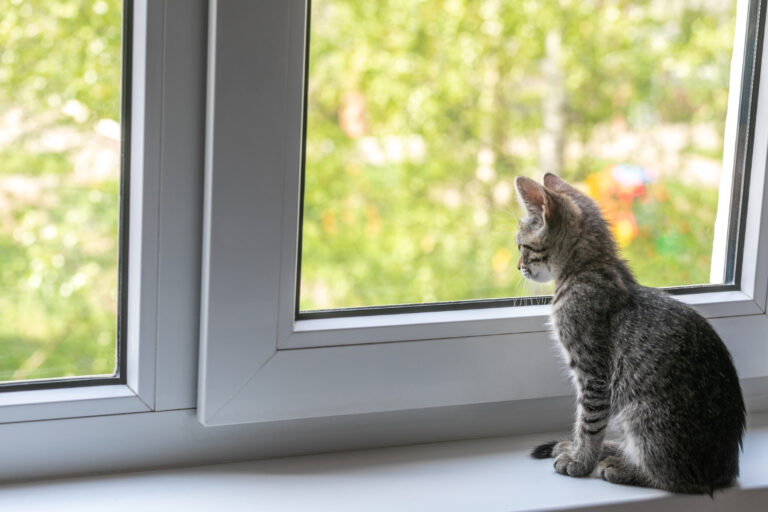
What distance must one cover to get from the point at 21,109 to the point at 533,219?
605 millimetres

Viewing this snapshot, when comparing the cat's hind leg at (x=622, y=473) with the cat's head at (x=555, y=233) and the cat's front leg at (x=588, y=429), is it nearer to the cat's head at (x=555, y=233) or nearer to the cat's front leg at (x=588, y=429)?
the cat's front leg at (x=588, y=429)

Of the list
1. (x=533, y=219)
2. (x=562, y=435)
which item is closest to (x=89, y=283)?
(x=533, y=219)

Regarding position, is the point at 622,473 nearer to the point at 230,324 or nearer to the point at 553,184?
the point at 553,184

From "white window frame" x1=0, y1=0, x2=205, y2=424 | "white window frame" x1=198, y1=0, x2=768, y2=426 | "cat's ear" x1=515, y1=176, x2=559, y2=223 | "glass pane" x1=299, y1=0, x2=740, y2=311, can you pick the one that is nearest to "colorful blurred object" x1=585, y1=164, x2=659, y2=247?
"glass pane" x1=299, y1=0, x2=740, y2=311

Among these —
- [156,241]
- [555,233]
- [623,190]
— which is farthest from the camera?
[623,190]

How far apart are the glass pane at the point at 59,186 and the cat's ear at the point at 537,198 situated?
467 mm

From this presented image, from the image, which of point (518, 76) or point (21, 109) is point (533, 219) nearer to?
point (518, 76)

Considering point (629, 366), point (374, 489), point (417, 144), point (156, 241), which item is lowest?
point (374, 489)

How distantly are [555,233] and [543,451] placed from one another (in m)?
0.28

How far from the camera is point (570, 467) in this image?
3.25ft

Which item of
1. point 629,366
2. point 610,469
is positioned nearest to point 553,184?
point 629,366

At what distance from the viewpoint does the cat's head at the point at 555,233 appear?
100 centimetres

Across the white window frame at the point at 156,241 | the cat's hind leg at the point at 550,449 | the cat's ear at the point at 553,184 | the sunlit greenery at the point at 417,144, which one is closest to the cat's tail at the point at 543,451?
the cat's hind leg at the point at 550,449

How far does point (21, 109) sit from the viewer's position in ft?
2.97
